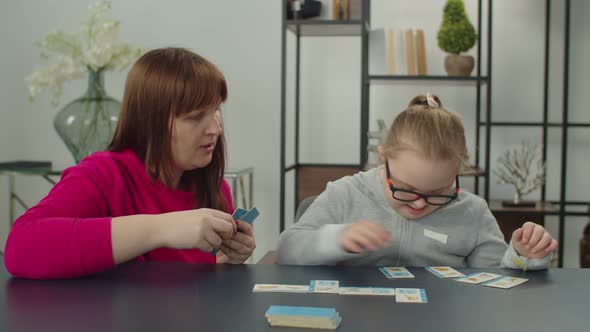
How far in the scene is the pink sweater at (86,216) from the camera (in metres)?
1.10

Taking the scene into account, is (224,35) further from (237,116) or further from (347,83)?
(347,83)

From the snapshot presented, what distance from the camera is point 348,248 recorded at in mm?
1165

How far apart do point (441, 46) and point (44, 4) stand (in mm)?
2504

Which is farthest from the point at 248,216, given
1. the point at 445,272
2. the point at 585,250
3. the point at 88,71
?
the point at 585,250

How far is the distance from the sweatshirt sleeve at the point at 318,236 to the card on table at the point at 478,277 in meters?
0.26

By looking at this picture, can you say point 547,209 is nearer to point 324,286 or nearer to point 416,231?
point 416,231

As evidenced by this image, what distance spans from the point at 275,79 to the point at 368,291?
303 cm

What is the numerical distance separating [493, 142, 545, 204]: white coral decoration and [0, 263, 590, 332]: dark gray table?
249 cm

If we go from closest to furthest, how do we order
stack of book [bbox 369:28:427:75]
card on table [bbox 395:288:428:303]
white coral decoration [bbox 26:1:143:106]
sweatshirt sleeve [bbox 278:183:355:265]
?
1. card on table [bbox 395:288:428:303]
2. sweatshirt sleeve [bbox 278:183:355:265]
3. white coral decoration [bbox 26:1:143:106]
4. stack of book [bbox 369:28:427:75]

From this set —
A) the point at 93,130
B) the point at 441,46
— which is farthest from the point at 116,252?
the point at 441,46

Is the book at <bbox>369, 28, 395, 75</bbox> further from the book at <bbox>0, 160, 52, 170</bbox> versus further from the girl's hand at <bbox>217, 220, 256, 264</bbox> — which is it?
the girl's hand at <bbox>217, 220, 256, 264</bbox>

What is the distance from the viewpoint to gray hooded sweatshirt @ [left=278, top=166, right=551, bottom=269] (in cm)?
153

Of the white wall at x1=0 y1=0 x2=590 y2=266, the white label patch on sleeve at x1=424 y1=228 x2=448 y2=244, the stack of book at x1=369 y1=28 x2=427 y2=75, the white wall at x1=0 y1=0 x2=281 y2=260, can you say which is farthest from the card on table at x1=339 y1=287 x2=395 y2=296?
the white wall at x1=0 y1=0 x2=281 y2=260

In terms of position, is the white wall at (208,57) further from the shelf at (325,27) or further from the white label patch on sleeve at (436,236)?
the white label patch on sleeve at (436,236)
